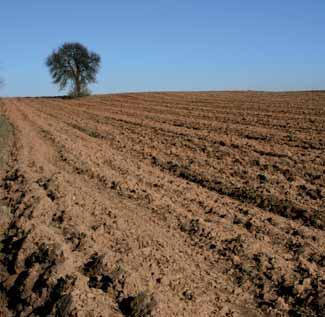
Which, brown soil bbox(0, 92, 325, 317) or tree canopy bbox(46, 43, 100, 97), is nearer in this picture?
brown soil bbox(0, 92, 325, 317)

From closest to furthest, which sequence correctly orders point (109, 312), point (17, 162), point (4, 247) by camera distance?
1. point (109, 312)
2. point (4, 247)
3. point (17, 162)

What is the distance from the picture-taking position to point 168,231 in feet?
19.1

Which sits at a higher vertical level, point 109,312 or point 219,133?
point 219,133

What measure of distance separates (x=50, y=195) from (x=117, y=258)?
10.2 feet

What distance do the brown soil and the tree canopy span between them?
3888 centimetres

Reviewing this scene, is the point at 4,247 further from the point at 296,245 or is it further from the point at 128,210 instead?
the point at 296,245

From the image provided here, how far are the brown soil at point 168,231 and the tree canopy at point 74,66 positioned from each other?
128 ft

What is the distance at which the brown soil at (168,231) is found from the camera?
14.1 feet

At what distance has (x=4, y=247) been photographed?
5965 mm

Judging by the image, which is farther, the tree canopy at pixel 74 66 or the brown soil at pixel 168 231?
the tree canopy at pixel 74 66

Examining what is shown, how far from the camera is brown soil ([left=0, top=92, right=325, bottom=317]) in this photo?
4.30m

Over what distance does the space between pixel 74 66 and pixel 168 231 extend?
46.4 meters

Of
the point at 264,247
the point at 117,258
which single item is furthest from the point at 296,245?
the point at 117,258

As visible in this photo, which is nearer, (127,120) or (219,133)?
(219,133)
